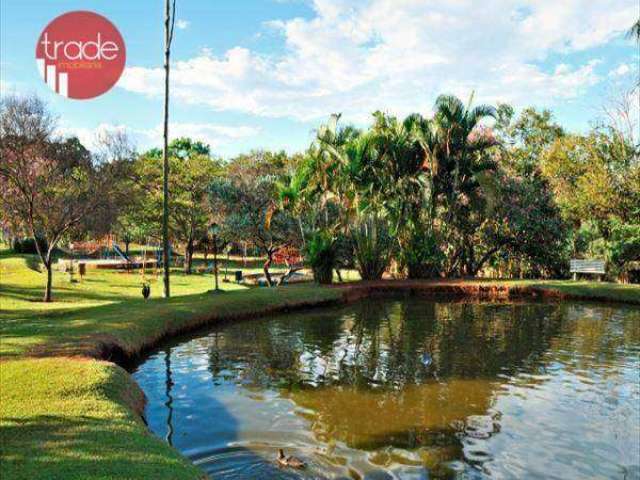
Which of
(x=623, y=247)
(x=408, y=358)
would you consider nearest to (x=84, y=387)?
(x=408, y=358)

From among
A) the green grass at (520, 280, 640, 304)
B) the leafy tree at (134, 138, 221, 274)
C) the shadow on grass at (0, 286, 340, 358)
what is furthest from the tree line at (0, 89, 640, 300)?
the leafy tree at (134, 138, 221, 274)

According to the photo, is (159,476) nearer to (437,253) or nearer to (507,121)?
(437,253)

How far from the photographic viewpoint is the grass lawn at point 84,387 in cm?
496

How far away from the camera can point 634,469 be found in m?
6.10

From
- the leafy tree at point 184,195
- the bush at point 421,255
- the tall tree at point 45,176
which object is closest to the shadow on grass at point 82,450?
the tall tree at point 45,176

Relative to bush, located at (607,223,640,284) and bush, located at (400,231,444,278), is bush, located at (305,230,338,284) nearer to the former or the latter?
bush, located at (400,231,444,278)

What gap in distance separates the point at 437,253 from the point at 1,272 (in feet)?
71.8

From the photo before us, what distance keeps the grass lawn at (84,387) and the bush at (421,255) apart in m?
8.81

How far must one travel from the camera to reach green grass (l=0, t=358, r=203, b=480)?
4.80 meters

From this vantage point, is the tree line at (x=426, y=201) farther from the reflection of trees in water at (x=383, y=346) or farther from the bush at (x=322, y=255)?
the reflection of trees in water at (x=383, y=346)

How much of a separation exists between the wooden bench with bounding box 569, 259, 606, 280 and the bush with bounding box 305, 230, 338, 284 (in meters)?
11.7

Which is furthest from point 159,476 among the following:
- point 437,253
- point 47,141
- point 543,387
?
point 437,253

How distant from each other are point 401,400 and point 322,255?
46.6ft

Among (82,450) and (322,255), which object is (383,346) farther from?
(322,255)
